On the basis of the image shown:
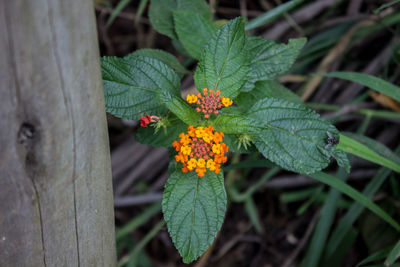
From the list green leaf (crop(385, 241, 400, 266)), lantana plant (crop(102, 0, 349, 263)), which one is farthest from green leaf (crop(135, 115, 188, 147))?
green leaf (crop(385, 241, 400, 266))

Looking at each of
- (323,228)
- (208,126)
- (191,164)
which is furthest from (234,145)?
(323,228)

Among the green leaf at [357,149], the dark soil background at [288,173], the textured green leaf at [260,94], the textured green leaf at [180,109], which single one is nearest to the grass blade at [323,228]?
the dark soil background at [288,173]

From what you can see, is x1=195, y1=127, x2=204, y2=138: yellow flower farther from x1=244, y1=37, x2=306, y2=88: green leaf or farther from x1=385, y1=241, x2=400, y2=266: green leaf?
x1=385, y1=241, x2=400, y2=266: green leaf

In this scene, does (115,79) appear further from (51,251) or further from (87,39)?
(51,251)

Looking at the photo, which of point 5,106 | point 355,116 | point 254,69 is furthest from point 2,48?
point 355,116

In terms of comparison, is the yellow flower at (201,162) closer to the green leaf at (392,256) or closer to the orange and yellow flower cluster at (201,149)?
the orange and yellow flower cluster at (201,149)

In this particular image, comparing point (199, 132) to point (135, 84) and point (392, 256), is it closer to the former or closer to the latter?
point (135, 84)
